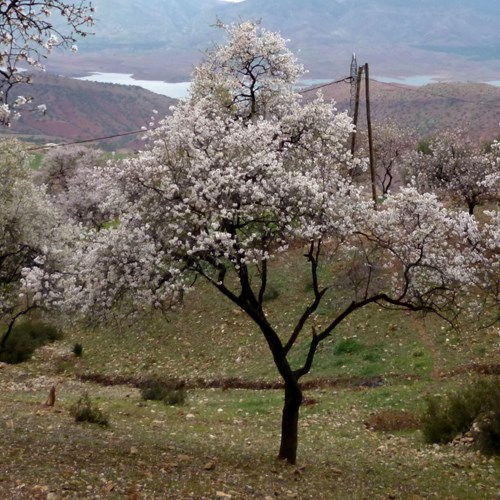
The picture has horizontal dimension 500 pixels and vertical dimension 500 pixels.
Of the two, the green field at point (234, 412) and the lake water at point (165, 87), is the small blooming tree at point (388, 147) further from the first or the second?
the green field at point (234, 412)

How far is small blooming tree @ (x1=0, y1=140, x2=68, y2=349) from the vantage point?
2339 cm

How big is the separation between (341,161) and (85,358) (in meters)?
23.6

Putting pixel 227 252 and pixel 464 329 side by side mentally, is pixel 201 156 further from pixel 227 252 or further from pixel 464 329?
pixel 464 329

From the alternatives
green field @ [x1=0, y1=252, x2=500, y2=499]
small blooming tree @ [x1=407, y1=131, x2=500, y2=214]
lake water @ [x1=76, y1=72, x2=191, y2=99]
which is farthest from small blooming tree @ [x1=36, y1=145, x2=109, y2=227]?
small blooming tree @ [x1=407, y1=131, x2=500, y2=214]

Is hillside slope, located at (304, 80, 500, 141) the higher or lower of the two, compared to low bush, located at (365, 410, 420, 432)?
higher

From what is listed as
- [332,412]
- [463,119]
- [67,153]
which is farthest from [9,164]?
[463,119]

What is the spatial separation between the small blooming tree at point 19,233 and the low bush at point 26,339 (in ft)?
35.3

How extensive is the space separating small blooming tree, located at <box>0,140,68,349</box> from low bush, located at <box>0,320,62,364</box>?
1075 cm

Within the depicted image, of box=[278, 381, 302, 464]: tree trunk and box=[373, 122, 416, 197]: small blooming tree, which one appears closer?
box=[278, 381, 302, 464]: tree trunk

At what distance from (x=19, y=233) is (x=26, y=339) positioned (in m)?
14.4

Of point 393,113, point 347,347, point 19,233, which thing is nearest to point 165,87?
point 19,233

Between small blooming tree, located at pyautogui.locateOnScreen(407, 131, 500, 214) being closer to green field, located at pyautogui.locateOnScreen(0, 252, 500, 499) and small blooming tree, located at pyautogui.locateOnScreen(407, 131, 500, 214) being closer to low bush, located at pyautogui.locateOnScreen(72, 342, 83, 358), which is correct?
green field, located at pyautogui.locateOnScreen(0, 252, 500, 499)

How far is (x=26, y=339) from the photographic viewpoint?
1457 inches

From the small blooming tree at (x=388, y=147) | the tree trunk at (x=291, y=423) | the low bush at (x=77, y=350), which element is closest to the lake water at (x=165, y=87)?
the tree trunk at (x=291, y=423)
